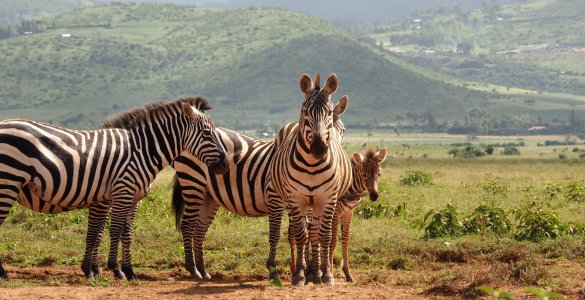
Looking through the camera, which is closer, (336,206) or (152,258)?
(336,206)

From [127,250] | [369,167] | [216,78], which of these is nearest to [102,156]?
[127,250]

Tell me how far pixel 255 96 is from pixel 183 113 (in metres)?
158

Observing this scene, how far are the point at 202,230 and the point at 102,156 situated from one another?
1990 mm

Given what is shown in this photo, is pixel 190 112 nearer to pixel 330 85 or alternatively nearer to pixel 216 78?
pixel 330 85

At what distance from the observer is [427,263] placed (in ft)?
50.2

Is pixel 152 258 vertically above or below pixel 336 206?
below

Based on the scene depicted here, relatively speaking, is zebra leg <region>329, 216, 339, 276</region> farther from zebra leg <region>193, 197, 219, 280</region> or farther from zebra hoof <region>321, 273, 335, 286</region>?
zebra leg <region>193, 197, 219, 280</region>

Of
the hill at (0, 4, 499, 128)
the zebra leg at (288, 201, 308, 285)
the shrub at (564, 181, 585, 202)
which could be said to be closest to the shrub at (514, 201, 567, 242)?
the zebra leg at (288, 201, 308, 285)

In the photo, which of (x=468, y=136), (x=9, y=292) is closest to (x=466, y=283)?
(x=9, y=292)

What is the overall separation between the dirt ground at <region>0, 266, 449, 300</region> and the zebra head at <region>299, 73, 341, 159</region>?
5.67 feet

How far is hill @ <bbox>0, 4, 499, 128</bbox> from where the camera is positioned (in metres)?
159

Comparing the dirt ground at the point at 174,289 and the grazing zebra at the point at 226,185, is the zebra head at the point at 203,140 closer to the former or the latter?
the grazing zebra at the point at 226,185

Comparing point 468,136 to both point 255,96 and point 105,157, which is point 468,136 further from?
point 105,157

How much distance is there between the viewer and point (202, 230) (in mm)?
14625
